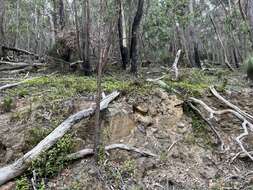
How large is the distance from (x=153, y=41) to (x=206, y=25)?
8.88m

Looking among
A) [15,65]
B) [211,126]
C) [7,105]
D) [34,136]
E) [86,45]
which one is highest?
[86,45]

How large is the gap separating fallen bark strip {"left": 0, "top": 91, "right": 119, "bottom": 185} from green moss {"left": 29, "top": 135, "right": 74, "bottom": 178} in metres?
0.06

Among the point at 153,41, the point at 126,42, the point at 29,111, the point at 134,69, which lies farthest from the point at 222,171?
the point at 153,41

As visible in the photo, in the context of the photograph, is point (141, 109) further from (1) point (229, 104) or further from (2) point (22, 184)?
(2) point (22, 184)

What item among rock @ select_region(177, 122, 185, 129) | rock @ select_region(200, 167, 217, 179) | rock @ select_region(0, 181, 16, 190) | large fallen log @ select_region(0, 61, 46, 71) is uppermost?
large fallen log @ select_region(0, 61, 46, 71)

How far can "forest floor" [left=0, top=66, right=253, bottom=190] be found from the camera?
183 inches

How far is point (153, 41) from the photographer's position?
16.9 meters

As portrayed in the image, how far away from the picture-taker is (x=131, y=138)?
17.5ft

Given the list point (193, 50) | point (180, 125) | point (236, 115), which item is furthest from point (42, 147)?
point (193, 50)

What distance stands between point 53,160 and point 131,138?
119cm

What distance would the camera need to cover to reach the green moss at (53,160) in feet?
14.8

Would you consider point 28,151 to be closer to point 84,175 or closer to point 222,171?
point 84,175

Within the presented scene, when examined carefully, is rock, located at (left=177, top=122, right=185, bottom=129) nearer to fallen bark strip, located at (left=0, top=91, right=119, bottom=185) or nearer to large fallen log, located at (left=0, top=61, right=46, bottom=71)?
fallen bark strip, located at (left=0, top=91, right=119, bottom=185)

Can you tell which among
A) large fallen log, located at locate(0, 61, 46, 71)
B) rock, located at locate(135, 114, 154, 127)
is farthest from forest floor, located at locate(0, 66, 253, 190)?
large fallen log, located at locate(0, 61, 46, 71)
